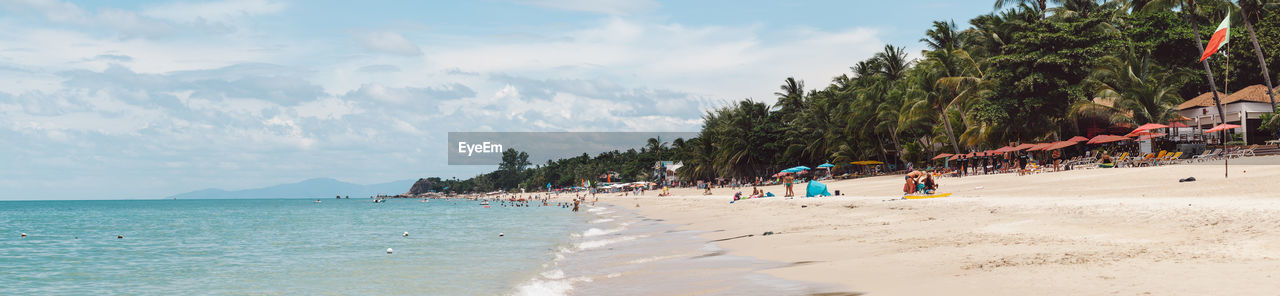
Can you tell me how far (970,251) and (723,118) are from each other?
79381 millimetres

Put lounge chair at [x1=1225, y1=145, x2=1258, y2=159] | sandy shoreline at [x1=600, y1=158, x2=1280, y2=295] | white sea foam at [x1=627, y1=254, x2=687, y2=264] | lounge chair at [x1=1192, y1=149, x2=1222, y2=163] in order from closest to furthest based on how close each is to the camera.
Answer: sandy shoreline at [x1=600, y1=158, x2=1280, y2=295], white sea foam at [x1=627, y1=254, x2=687, y2=264], lounge chair at [x1=1192, y1=149, x2=1222, y2=163], lounge chair at [x1=1225, y1=145, x2=1258, y2=159]

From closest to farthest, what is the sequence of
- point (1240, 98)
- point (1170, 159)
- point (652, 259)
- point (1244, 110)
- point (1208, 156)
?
1. point (652, 259)
2. point (1170, 159)
3. point (1208, 156)
4. point (1244, 110)
5. point (1240, 98)

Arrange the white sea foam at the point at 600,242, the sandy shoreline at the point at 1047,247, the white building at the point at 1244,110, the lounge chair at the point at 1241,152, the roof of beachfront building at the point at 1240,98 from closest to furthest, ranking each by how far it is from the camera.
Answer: the sandy shoreline at the point at 1047,247 → the white sea foam at the point at 600,242 → the lounge chair at the point at 1241,152 → the white building at the point at 1244,110 → the roof of beachfront building at the point at 1240,98

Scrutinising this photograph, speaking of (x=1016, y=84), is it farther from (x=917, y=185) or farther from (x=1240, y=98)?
(x=917, y=185)

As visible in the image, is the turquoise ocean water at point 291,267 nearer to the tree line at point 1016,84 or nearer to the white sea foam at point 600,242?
the white sea foam at point 600,242

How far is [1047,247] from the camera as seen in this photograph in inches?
361

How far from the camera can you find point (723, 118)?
88688mm

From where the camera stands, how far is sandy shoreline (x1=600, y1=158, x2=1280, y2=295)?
21.7 feet

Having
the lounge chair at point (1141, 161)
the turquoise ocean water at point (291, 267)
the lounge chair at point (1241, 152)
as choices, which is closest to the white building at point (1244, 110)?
the lounge chair at point (1241, 152)

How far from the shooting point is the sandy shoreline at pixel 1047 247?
662 centimetres

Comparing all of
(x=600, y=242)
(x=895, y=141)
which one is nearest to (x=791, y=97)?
(x=895, y=141)

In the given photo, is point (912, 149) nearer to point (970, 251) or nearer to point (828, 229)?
point (828, 229)

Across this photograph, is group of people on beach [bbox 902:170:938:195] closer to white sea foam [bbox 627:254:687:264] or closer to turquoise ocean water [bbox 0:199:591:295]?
turquoise ocean water [bbox 0:199:591:295]

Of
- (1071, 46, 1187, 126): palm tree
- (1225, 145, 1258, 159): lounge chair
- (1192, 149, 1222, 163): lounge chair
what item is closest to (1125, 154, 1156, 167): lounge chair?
(1192, 149, 1222, 163): lounge chair
